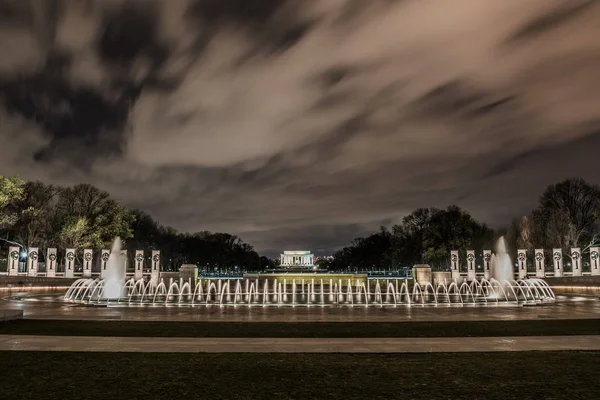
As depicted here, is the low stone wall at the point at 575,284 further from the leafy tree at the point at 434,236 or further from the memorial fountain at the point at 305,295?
the leafy tree at the point at 434,236

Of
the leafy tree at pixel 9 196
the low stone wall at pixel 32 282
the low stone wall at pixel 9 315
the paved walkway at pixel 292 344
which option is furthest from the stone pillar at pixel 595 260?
the leafy tree at pixel 9 196

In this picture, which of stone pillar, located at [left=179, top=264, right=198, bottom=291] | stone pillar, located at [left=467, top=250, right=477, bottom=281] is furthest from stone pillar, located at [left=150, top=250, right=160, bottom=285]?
stone pillar, located at [left=467, top=250, right=477, bottom=281]

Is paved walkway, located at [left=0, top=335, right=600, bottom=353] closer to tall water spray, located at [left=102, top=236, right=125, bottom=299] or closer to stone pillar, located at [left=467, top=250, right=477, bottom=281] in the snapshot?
tall water spray, located at [left=102, top=236, right=125, bottom=299]

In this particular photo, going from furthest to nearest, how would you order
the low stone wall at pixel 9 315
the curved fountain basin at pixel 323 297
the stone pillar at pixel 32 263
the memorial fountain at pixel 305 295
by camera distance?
the stone pillar at pixel 32 263 < the memorial fountain at pixel 305 295 < the curved fountain basin at pixel 323 297 < the low stone wall at pixel 9 315

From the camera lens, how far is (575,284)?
43.9m

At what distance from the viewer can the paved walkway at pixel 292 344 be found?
1028 cm

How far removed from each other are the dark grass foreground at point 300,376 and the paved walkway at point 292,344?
55cm

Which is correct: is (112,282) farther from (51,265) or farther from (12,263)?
(12,263)

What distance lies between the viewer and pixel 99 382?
7387mm

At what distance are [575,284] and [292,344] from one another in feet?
139

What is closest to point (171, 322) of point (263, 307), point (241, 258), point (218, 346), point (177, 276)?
point (218, 346)

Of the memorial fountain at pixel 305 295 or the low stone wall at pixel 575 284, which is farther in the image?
the low stone wall at pixel 575 284

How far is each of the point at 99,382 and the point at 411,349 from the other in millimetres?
6447

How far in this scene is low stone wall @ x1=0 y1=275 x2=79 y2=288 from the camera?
136 ft
